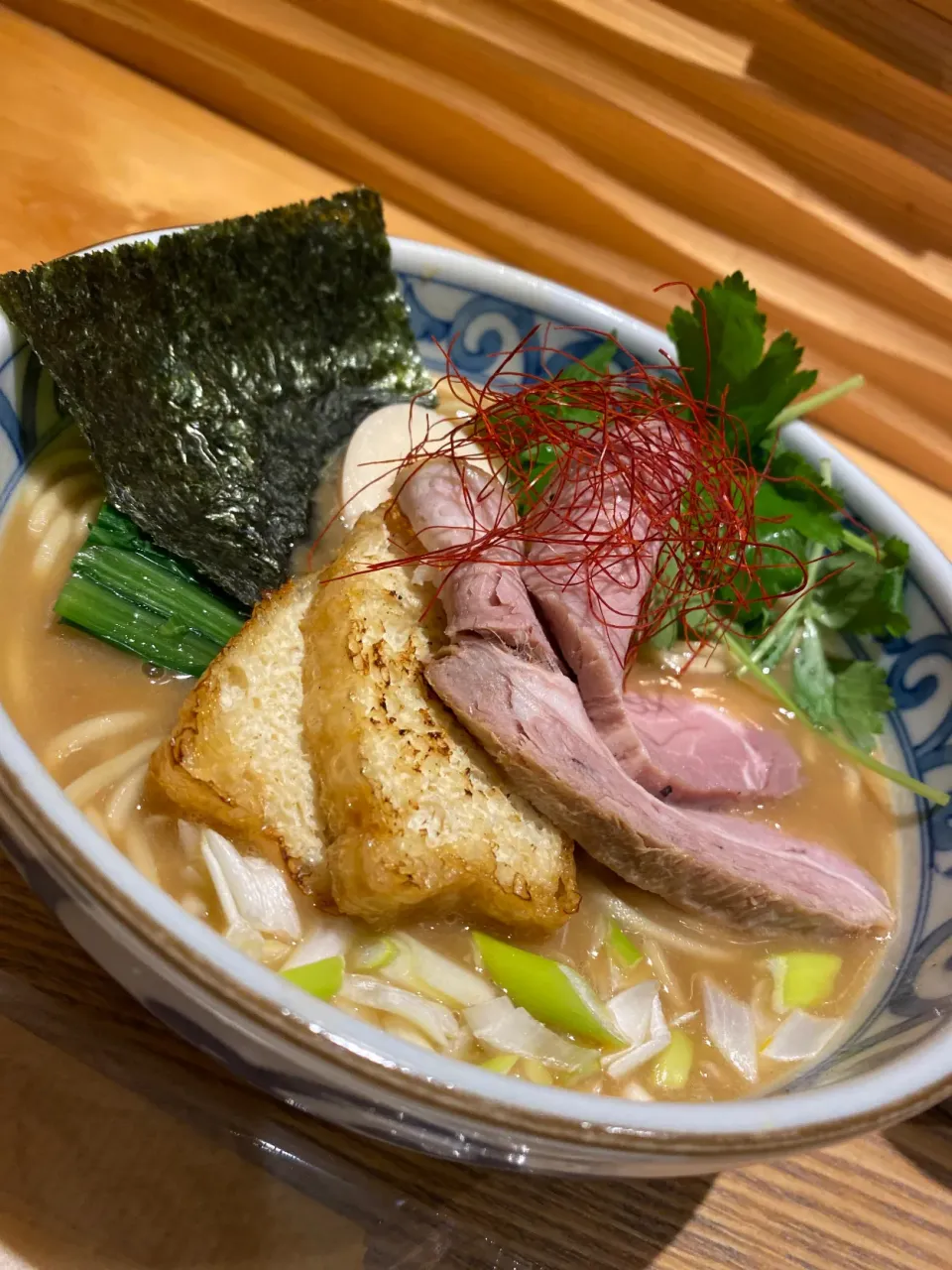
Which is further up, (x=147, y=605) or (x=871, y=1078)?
(x=871, y=1078)

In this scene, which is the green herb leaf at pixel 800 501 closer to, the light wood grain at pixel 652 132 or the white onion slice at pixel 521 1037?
the light wood grain at pixel 652 132

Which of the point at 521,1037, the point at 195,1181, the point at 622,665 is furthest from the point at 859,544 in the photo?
the point at 195,1181

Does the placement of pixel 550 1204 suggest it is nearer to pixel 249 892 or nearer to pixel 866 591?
pixel 249 892

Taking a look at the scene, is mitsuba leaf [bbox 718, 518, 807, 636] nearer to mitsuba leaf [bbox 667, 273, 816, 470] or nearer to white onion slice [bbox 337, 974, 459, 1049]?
mitsuba leaf [bbox 667, 273, 816, 470]

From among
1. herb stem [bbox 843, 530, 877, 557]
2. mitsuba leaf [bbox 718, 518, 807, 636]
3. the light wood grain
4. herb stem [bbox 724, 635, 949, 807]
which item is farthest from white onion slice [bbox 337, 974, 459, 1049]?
the light wood grain

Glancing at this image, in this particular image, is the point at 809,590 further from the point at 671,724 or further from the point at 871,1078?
the point at 871,1078

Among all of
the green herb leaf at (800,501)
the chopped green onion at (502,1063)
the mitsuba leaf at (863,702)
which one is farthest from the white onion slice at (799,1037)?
the green herb leaf at (800,501)

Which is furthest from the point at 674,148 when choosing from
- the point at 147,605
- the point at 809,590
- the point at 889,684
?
the point at 147,605
